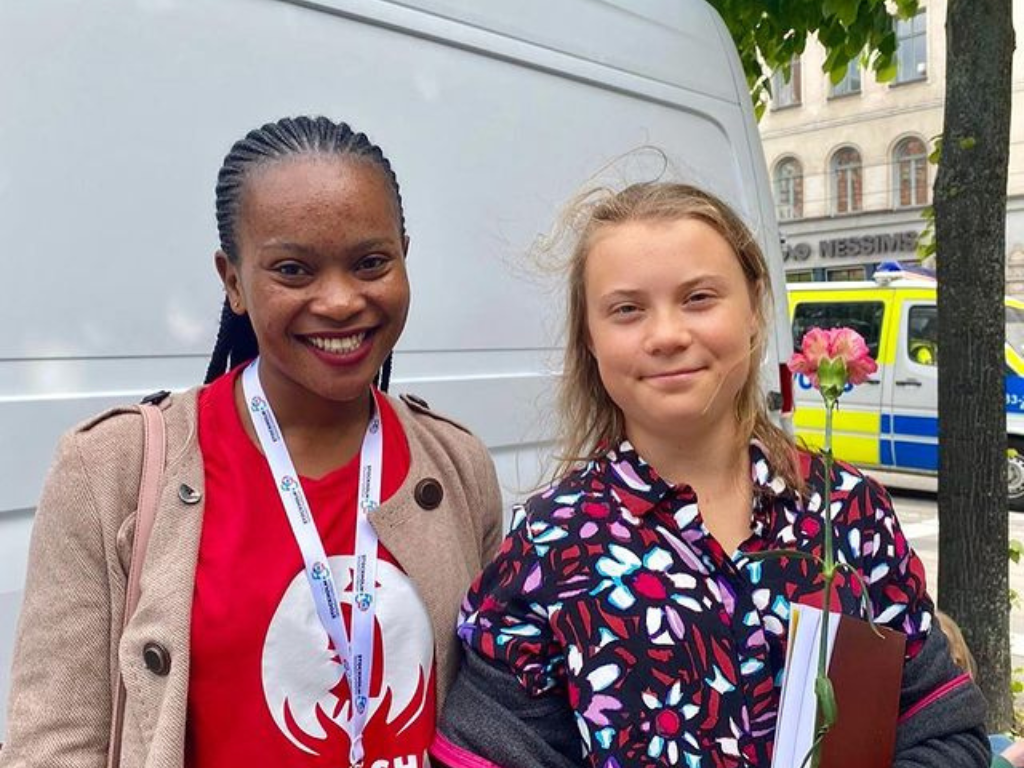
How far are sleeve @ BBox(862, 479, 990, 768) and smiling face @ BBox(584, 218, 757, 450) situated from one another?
0.80 ft

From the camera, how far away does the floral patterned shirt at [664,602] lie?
1.10 m

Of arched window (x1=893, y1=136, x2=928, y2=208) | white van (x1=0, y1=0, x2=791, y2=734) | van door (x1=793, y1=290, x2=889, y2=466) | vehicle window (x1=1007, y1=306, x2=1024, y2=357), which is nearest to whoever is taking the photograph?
white van (x1=0, y1=0, x2=791, y2=734)

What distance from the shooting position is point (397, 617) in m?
1.26

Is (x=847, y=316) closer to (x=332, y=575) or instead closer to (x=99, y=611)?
(x=332, y=575)

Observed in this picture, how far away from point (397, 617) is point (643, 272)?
0.51 m

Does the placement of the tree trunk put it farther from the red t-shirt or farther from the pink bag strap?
the pink bag strap

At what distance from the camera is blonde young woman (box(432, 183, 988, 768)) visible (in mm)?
1110

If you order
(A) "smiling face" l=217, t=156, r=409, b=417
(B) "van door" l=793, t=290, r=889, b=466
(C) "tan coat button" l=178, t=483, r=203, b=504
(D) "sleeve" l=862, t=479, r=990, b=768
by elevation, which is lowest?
(B) "van door" l=793, t=290, r=889, b=466

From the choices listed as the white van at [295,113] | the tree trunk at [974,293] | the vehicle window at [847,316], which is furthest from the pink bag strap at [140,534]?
the vehicle window at [847,316]

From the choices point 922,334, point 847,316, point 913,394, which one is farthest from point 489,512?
point 847,316

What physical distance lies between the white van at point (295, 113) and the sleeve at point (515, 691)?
99 cm

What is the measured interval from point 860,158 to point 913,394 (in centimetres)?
1525

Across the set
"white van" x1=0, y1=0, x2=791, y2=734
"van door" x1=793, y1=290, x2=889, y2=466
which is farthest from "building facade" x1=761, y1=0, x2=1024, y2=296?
"white van" x1=0, y1=0, x2=791, y2=734

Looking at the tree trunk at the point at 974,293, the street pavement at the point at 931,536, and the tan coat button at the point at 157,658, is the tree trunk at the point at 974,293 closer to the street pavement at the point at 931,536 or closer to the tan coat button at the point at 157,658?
the street pavement at the point at 931,536
